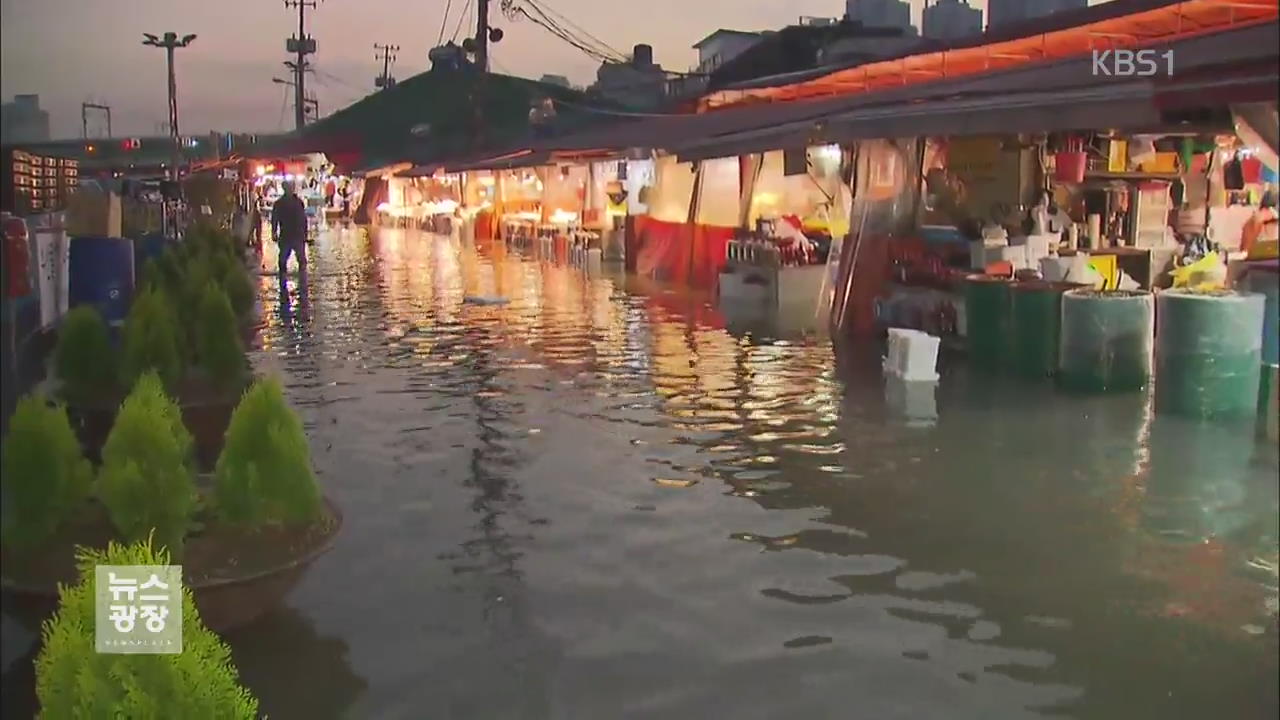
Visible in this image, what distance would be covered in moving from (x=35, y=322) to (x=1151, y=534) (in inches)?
362

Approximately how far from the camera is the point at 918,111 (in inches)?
425

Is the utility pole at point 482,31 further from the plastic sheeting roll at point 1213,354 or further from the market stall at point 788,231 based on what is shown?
the plastic sheeting roll at point 1213,354

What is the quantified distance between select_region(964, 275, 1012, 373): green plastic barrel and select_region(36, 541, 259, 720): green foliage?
29.8ft

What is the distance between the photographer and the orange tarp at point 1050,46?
10.3m

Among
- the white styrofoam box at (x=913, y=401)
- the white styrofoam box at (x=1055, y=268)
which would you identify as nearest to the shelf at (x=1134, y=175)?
the white styrofoam box at (x=1055, y=268)

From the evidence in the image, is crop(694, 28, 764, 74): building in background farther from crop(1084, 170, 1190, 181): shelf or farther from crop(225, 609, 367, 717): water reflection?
crop(225, 609, 367, 717): water reflection

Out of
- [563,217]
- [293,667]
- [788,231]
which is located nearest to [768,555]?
[293,667]

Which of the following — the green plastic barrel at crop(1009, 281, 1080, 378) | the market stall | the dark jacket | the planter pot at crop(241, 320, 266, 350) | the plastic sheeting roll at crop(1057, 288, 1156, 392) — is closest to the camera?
the plastic sheeting roll at crop(1057, 288, 1156, 392)

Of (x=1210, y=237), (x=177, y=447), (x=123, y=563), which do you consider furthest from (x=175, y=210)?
(x=123, y=563)

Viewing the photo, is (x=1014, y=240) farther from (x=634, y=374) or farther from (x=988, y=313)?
(x=634, y=374)

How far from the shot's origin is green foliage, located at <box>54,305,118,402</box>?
7.16 metres

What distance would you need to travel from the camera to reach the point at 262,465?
5.01 metres

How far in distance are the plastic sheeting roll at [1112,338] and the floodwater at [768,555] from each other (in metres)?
0.46

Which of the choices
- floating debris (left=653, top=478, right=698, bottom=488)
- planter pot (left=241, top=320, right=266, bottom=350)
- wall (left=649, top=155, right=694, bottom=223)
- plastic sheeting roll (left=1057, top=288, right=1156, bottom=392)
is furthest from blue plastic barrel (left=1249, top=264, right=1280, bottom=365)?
wall (left=649, top=155, right=694, bottom=223)
